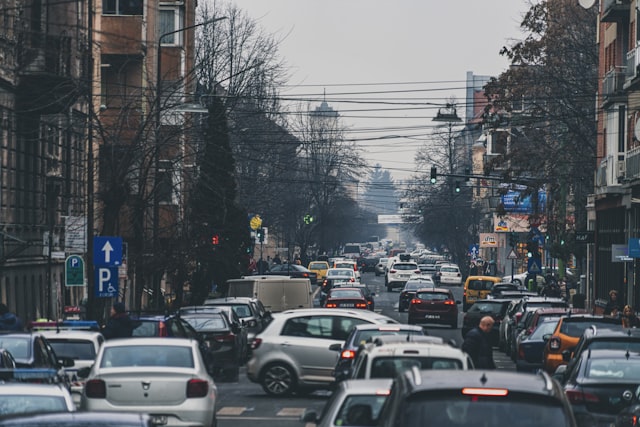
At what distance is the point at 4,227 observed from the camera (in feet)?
139

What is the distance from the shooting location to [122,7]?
5825cm

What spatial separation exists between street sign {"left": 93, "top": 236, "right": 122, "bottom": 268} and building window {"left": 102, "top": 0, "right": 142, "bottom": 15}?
23.2m

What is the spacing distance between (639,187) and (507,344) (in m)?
11.1

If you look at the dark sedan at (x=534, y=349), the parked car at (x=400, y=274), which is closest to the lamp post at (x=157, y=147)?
the dark sedan at (x=534, y=349)

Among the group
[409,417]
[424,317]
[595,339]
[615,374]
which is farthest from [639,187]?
[409,417]

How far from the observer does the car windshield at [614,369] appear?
18.9 metres

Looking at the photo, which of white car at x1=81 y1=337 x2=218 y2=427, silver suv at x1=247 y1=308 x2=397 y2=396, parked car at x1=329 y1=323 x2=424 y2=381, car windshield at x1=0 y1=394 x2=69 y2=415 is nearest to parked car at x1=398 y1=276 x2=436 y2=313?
silver suv at x1=247 y1=308 x2=397 y2=396

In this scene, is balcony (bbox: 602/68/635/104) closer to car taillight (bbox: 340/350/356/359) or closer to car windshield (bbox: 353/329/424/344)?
car windshield (bbox: 353/329/424/344)

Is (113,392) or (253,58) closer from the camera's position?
(113,392)

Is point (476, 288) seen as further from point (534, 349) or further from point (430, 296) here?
point (534, 349)

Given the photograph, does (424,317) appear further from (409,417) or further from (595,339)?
(409,417)

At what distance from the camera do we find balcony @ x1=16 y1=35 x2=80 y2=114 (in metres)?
41.3

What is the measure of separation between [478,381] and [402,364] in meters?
6.73

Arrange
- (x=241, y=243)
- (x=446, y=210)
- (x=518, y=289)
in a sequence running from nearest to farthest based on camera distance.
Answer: (x=518, y=289), (x=241, y=243), (x=446, y=210)
